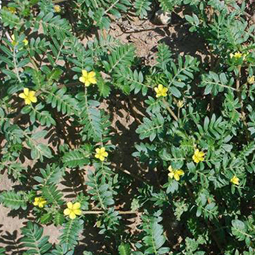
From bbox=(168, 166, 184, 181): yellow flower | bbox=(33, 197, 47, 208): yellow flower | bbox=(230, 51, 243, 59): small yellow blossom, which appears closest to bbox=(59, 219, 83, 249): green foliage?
bbox=(33, 197, 47, 208): yellow flower

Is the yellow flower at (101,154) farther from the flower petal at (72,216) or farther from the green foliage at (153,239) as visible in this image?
the green foliage at (153,239)

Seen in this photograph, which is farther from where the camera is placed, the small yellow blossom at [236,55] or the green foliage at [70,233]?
the small yellow blossom at [236,55]

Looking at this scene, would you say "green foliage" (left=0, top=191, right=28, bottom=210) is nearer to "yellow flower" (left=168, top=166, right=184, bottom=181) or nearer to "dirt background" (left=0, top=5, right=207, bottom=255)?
"dirt background" (left=0, top=5, right=207, bottom=255)

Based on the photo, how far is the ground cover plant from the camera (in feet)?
10.0

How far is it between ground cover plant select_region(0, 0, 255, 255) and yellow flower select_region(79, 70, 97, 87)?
0.01 meters

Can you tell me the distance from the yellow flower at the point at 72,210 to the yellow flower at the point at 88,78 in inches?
30.9

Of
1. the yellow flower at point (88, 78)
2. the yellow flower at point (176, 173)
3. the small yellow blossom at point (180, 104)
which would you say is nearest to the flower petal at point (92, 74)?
the yellow flower at point (88, 78)

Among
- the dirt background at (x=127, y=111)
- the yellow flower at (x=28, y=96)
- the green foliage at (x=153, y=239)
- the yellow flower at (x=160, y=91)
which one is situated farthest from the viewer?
the dirt background at (x=127, y=111)

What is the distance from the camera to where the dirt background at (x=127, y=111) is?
3586 mm

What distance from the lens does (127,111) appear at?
3682 mm

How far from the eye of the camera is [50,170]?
10.7ft

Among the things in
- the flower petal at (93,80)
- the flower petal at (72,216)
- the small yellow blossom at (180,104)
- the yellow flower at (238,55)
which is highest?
the yellow flower at (238,55)

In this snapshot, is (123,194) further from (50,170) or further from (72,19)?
(72,19)

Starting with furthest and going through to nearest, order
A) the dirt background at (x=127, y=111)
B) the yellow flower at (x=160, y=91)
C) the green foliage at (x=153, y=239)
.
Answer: the dirt background at (x=127, y=111)
the yellow flower at (x=160, y=91)
the green foliage at (x=153, y=239)
